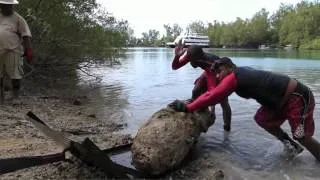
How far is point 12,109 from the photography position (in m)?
9.23

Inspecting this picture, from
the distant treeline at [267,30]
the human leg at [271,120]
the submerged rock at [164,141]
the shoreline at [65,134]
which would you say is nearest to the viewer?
the shoreline at [65,134]

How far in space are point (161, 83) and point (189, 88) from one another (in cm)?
234

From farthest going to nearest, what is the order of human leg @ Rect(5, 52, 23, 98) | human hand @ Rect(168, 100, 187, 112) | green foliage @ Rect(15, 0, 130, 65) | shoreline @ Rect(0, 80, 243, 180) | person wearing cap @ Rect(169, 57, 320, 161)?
green foliage @ Rect(15, 0, 130, 65)
human leg @ Rect(5, 52, 23, 98)
human hand @ Rect(168, 100, 187, 112)
person wearing cap @ Rect(169, 57, 320, 161)
shoreline @ Rect(0, 80, 243, 180)

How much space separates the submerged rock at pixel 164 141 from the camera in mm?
5926

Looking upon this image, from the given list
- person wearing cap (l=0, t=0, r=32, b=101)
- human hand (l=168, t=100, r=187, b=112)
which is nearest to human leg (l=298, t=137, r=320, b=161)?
human hand (l=168, t=100, r=187, b=112)

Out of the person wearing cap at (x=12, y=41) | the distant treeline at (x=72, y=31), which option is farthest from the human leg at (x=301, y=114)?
the distant treeline at (x=72, y=31)

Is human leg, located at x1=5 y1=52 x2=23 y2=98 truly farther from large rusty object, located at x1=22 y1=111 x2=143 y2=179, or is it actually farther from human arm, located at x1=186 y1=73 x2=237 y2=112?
human arm, located at x1=186 y1=73 x2=237 y2=112

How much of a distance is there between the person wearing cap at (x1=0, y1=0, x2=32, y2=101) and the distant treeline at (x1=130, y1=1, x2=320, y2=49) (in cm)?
9273

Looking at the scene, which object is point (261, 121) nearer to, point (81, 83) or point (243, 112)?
point (243, 112)

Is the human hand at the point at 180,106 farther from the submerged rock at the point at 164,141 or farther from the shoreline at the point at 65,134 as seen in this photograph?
the shoreline at the point at 65,134

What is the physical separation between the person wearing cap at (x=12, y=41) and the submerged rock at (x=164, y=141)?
3.82 m

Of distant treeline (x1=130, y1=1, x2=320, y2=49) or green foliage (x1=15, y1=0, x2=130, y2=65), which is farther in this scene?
distant treeline (x1=130, y1=1, x2=320, y2=49)

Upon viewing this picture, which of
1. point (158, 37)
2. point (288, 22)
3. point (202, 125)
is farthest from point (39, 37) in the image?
point (158, 37)

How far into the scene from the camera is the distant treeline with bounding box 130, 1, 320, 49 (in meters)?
119
